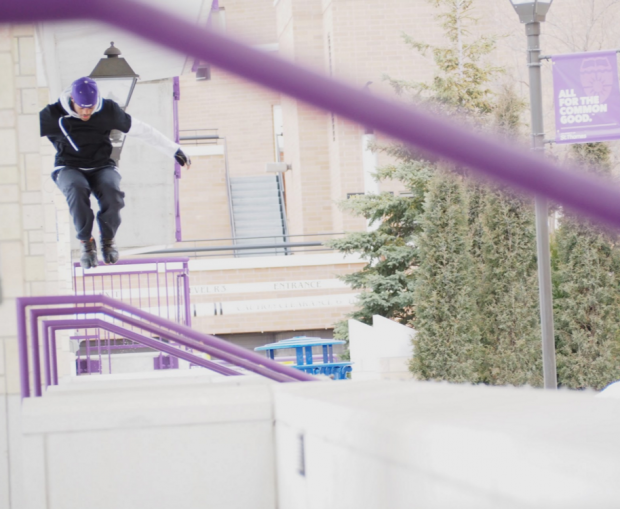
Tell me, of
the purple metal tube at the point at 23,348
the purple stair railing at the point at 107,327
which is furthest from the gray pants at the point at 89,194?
the purple metal tube at the point at 23,348

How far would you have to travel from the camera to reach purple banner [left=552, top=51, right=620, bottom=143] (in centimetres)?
1071

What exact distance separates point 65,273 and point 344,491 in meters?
8.21

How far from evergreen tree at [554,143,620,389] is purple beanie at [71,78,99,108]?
1026 centimetres

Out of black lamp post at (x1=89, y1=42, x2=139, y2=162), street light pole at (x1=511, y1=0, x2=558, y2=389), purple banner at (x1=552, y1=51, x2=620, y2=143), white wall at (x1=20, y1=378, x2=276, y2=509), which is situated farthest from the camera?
purple banner at (x1=552, y1=51, x2=620, y2=143)

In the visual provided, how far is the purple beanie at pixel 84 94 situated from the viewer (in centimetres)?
588

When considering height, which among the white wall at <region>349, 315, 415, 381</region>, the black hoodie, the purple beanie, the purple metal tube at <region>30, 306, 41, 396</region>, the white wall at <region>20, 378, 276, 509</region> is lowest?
the white wall at <region>349, 315, 415, 381</region>

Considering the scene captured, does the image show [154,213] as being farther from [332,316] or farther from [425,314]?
[332,316]

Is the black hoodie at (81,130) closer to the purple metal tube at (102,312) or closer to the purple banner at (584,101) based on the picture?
the purple metal tube at (102,312)

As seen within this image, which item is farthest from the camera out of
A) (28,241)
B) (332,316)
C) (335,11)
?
(335,11)

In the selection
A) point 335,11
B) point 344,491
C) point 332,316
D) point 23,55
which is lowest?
point 332,316

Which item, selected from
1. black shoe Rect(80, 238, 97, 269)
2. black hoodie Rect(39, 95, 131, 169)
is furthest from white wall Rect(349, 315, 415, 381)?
black hoodie Rect(39, 95, 131, 169)

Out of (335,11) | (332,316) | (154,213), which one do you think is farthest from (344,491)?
(335,11)

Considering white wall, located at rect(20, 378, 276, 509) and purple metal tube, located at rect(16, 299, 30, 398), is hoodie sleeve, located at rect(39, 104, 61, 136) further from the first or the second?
white wall, located at rect(20, 378, 276, 509)

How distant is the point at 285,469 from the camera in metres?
2.84
